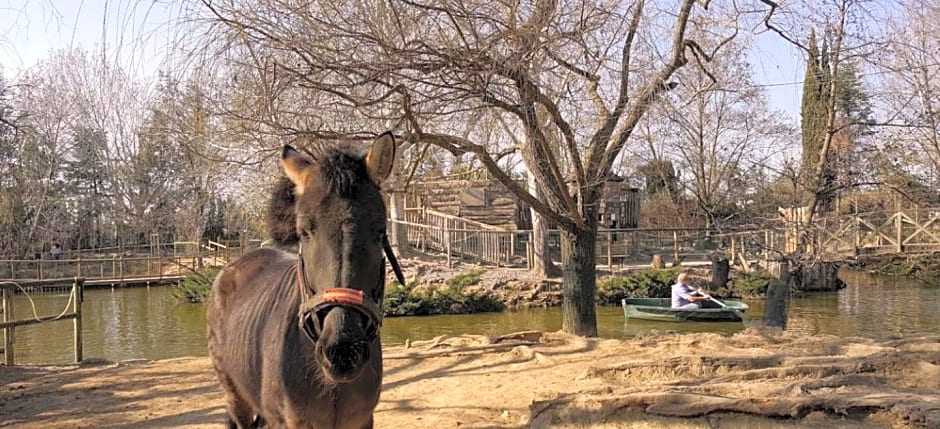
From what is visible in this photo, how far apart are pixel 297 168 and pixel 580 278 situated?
7.07 m

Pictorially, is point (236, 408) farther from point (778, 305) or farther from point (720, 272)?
point (720, 272)

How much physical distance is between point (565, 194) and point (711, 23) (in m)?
2.81

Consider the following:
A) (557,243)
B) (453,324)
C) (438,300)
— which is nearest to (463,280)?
(438,300)

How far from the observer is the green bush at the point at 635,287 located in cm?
1992

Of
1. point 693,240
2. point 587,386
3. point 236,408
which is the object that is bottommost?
point 587,386

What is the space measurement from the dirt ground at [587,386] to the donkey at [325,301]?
7.88 feet

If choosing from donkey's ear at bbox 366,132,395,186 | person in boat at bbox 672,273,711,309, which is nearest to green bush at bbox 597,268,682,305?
person in boat at bbox 672,273,711,309

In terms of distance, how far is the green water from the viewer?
1373 cm

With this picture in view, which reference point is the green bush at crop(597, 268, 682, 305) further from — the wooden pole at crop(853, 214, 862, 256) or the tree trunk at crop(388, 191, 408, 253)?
the tree trunk at crop(388, 191, 408, 253)

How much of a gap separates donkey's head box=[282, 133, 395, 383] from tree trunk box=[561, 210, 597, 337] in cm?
681

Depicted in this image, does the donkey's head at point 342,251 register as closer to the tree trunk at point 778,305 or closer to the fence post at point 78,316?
the fence post at point 78,316

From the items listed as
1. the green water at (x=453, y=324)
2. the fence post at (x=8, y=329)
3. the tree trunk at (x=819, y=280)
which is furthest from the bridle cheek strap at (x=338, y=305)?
the tree trunk at (x=819, y=280)

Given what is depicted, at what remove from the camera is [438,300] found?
18.5m

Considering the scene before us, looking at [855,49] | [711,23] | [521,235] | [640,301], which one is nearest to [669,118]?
[711,23]
